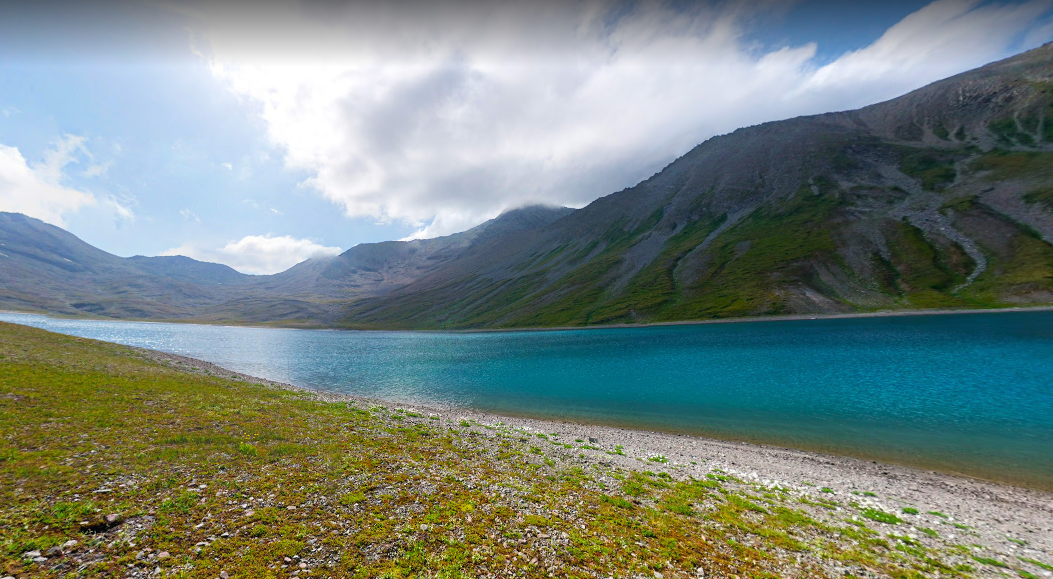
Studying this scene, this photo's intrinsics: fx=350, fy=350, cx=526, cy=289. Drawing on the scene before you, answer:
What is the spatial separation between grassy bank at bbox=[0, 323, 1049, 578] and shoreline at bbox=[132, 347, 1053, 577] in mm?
1449

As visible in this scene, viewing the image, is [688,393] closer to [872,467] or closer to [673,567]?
[872,467]

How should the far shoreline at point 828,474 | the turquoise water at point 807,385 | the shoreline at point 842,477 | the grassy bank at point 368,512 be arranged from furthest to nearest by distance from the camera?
the turquoise water at point 807,385
the far shoreline at point 828,474
the shoreline at point 842,477
the grassy bank at point 368,512

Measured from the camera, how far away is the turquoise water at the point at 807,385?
106 ft

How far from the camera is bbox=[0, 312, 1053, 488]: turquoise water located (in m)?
32.3

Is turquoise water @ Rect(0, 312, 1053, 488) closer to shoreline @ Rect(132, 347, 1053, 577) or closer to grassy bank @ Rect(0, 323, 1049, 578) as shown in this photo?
shoreline @ Rect(132, 347, 1053, 577)

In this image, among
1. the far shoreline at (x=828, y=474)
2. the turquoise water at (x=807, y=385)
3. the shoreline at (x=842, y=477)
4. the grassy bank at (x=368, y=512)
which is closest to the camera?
the grassy bank at (x=368, y=512)

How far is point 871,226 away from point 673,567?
229 metres

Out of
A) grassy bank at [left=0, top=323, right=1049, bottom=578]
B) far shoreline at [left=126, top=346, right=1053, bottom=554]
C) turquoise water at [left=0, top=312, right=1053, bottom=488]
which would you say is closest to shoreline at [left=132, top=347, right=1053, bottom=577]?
far shoreline at [left=126, top=346, right=1053, bottom=554]

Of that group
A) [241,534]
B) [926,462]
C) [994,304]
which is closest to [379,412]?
[241,534]

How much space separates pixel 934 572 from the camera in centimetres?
1409

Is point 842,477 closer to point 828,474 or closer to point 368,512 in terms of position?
point 828,474

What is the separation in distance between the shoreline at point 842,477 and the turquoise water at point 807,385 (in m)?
3.44

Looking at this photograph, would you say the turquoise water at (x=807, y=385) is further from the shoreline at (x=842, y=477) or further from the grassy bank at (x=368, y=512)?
the grassy bank at (x=368, y=512)

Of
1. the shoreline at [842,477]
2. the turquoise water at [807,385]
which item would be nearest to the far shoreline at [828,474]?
the shoreline at [842,477]
